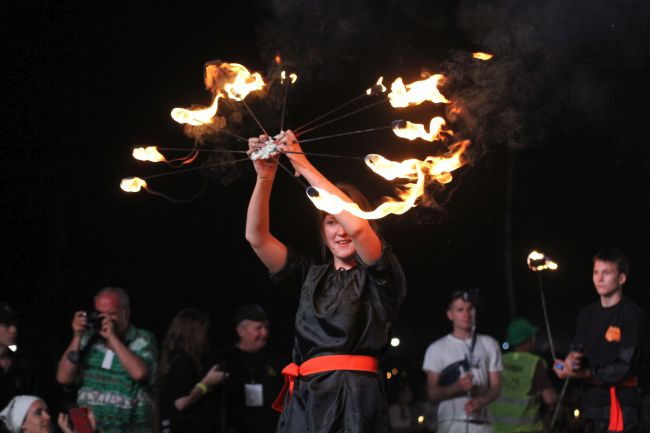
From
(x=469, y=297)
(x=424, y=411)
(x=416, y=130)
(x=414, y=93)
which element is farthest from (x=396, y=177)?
(x=424, y=411)

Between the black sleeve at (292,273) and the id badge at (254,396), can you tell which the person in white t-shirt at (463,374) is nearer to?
the id badge at (254,396)

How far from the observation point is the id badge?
546 cm

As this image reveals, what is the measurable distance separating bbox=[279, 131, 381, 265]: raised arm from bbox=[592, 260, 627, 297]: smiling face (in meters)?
2.45

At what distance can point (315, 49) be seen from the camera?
495cm

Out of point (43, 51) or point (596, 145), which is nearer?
point (43, 51)

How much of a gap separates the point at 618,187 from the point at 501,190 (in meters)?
1.17

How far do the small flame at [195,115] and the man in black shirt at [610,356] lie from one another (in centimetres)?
271

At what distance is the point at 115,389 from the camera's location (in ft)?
17.0

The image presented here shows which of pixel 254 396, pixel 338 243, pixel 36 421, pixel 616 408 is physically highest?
pixel 338 243

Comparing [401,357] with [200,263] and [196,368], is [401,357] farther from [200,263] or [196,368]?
[196,368]

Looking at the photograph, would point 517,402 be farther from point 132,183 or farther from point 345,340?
point 132,183

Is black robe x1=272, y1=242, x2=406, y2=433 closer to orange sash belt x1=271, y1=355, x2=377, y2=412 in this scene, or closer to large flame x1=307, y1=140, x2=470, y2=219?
orange sash belt x1=271, y1=355, x2=377, y2=412

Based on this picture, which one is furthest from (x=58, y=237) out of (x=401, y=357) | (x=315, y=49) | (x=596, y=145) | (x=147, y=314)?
(x=596, y=145)

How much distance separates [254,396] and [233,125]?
6.03ft
